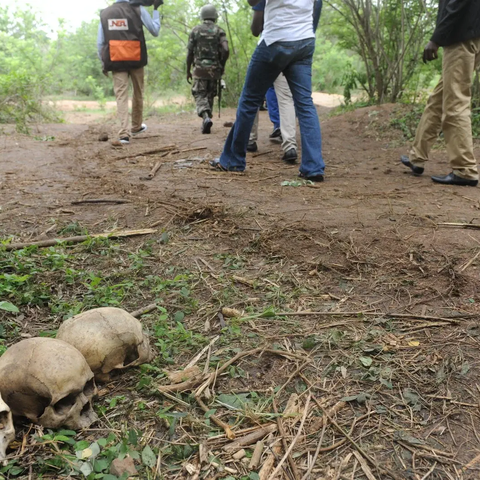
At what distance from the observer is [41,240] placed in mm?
3260

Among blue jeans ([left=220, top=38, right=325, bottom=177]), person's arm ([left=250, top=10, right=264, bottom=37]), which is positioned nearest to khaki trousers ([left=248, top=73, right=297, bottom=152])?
person's arm ([left=250, top=10, right=264, bottom=37])

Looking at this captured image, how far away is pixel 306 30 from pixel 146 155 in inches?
106

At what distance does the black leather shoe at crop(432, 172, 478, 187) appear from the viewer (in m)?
4.51

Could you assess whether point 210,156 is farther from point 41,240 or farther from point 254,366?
point 254,366

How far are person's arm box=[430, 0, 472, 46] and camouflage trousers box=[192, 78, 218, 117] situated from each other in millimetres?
4376

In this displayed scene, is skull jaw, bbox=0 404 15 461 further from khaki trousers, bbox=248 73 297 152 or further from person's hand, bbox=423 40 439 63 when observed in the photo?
khaki trousers, bbox=248 73 297 152

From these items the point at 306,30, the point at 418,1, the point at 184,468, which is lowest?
the point at 184,468

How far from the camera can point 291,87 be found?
4.83 metres

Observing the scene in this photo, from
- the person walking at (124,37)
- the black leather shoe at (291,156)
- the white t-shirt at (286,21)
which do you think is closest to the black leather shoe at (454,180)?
the black leather shoe at (291,156)

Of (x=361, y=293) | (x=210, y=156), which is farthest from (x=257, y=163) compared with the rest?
(x=361, y=293)

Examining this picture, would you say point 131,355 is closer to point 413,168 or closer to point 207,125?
point 413,168

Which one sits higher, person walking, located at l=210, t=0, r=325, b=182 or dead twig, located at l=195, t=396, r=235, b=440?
person walking, located at l=210, t=0, r=325, b=182

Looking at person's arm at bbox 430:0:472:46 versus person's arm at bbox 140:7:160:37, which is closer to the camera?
person's arm at bbox 430:0:472:46

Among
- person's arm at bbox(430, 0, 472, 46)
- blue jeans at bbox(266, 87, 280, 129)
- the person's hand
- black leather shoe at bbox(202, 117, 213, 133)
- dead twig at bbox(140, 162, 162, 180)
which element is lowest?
dead twig at bbox(140, 162, 162, 180)
